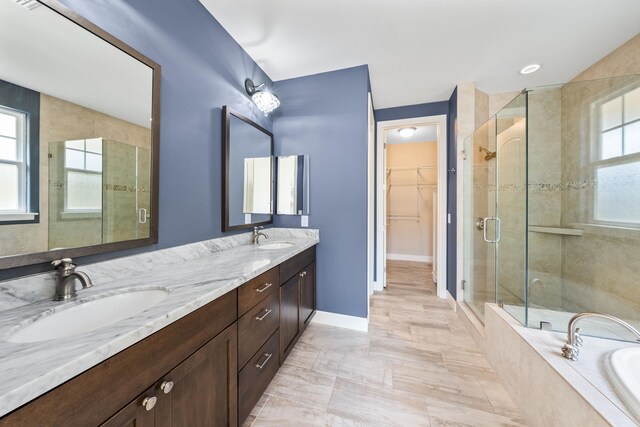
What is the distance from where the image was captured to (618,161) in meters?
1.92

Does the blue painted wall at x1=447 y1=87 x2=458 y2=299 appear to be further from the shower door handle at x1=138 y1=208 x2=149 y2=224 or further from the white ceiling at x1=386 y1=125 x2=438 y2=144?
the shower door handle at x1=138 y1=208 x2=149 y2=224

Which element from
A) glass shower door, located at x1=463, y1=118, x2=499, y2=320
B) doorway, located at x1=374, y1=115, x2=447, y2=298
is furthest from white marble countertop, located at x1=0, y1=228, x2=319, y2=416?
doorway, located at x1=374, y1=115, x2=447, y2=298

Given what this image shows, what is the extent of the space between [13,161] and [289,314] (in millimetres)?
1571

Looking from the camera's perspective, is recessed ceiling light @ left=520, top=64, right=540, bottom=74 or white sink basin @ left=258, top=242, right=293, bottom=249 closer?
white sink basin @ left=258, top=242, right=293, bottom=249

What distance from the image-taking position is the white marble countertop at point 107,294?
46 cm

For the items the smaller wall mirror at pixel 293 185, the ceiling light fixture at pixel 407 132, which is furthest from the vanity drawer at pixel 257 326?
the ceiling light fixture at pixel 407 132

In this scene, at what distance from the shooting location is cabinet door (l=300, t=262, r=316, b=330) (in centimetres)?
197

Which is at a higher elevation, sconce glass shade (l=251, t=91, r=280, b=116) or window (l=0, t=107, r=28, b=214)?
sconce glass shade (l=251, t=91, r=280, b=116)

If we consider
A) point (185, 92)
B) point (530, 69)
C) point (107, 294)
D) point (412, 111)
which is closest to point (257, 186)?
point (185, 92)

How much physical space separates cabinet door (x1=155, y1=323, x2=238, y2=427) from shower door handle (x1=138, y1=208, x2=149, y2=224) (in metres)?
0.74

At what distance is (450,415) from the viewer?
4.28 feet

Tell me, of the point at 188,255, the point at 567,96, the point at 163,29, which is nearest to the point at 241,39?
the point at 163,29

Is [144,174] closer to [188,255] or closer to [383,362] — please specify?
[188,255]

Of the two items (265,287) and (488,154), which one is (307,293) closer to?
(265,287)
